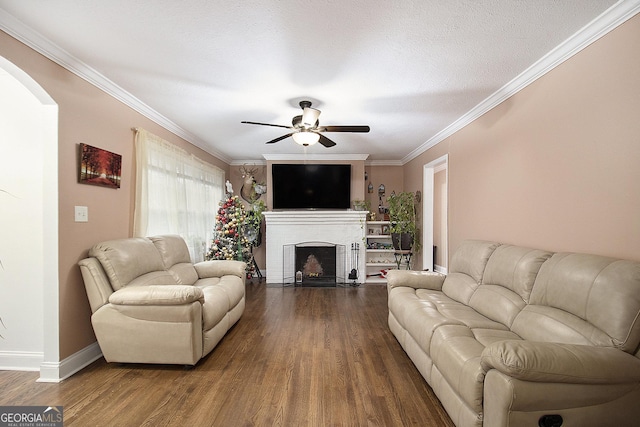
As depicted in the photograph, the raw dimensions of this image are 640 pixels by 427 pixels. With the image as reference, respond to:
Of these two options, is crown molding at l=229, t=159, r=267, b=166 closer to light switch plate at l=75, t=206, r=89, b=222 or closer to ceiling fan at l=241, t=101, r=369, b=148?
ceiling fan at l=241, t=101, r=369, b=148

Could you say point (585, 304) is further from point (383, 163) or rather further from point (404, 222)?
point (383, 163)

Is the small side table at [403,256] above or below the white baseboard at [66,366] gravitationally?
above

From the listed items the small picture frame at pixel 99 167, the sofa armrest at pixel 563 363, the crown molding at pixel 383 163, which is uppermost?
the crown molding at pixel 383 163

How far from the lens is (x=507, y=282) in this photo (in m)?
2.42

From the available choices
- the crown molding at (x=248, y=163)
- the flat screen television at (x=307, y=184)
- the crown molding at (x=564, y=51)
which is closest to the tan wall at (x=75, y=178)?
the flat screen television at (x=307, y=184)

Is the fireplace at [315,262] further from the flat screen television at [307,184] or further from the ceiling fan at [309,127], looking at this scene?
the ceiling fan at [309,127]

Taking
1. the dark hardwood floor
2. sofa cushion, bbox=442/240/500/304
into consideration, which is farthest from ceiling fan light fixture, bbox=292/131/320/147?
the dark hardwood floor

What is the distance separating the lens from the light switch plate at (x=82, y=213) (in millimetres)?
2516

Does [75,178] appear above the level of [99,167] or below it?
below

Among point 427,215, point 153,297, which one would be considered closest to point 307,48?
point 153,297

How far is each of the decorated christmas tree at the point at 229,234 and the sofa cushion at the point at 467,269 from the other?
11.4 feet

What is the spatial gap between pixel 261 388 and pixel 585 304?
215 cm

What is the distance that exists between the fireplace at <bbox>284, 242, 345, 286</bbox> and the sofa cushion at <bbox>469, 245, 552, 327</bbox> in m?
3.35

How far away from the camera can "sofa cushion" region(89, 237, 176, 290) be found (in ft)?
8.40
